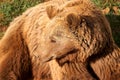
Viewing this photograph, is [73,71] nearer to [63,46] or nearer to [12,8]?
[63,46]

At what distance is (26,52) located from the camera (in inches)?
232

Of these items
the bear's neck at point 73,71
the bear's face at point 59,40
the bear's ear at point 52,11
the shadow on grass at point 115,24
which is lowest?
the shadow on grass at point 115,24

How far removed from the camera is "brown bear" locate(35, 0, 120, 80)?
14.9 ft

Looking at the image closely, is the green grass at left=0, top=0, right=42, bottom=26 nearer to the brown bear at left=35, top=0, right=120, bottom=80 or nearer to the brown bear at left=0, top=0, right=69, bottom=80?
the brown bear at left=0, top=0, right=69, bottom=80

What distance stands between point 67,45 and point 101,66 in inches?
26.3

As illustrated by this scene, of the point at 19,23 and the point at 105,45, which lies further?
the point at 19,23

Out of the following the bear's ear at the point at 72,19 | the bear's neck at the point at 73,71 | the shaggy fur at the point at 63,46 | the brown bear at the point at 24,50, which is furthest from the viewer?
the brown bear at the point at 24,50

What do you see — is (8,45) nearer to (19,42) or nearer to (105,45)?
(19,42)

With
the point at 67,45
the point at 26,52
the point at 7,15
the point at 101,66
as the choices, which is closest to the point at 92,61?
the point at 101,66

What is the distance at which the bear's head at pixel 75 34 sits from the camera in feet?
14.8

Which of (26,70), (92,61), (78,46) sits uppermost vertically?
(78,46)

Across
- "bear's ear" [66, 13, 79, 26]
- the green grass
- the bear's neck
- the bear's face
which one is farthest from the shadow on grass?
"bear's ear" [66, 13, 79, 26]

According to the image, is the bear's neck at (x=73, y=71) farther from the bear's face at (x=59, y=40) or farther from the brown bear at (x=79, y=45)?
the bear's face at (x=59, y=40)

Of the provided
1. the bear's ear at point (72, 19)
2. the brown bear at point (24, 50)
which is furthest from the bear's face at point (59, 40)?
the brown bear at point (24, 50)
